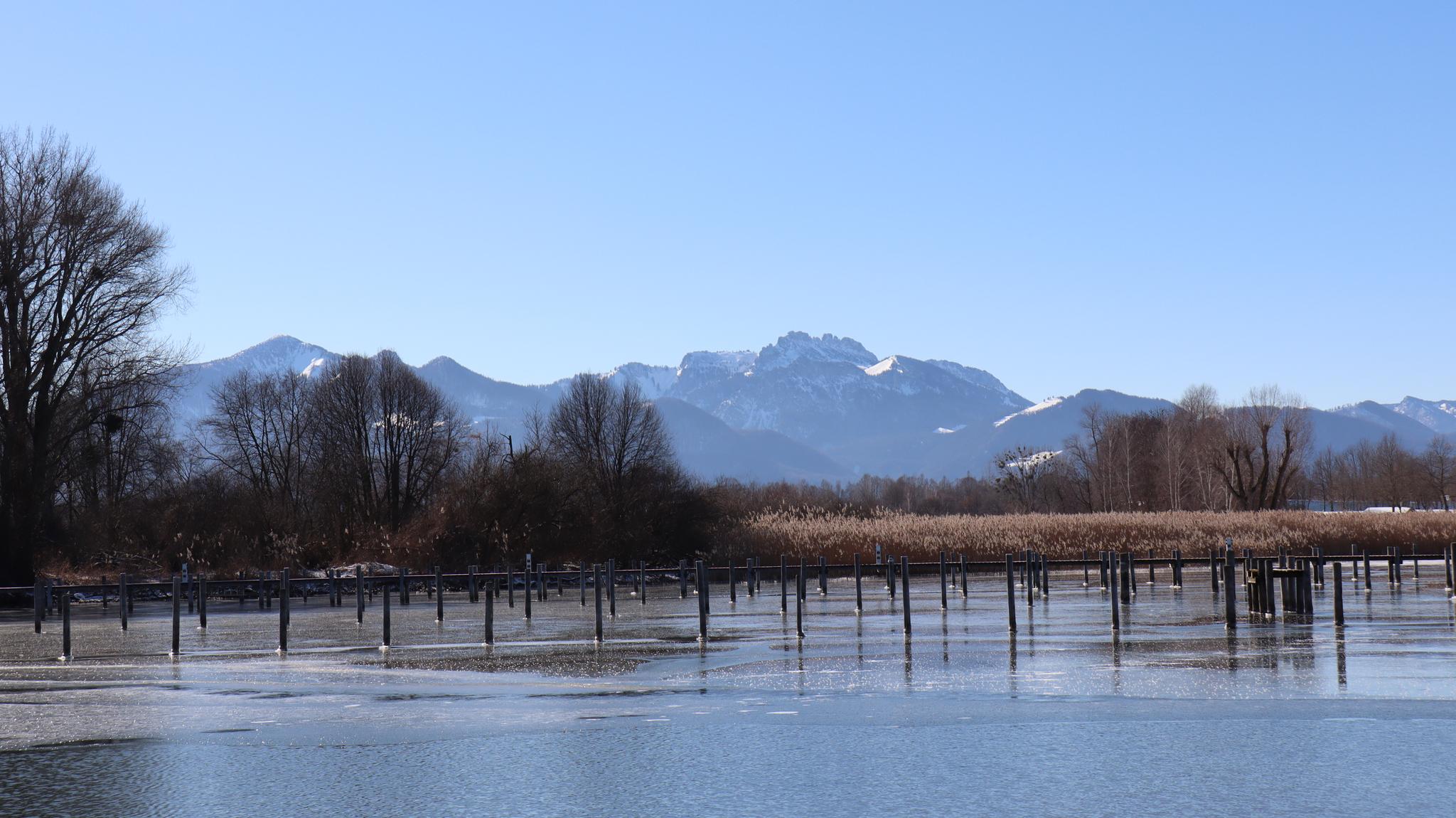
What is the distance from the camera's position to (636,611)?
3884 cm

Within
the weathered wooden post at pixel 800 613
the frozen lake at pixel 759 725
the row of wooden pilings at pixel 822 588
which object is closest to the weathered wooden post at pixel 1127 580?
the row of wooden pilings at pixel 822 588

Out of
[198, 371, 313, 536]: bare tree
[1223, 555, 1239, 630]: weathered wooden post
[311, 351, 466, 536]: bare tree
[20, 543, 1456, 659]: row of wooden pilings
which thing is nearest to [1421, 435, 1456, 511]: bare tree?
[20, 543, 1456, 659]: row of wooden pilings

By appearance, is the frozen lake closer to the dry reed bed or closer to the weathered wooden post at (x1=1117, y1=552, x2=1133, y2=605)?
the weathered wooden post at (x1=1117, y1=552, x2=1133, y2=605)

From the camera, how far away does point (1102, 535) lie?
62312 millimetres

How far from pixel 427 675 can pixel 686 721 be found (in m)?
7.11

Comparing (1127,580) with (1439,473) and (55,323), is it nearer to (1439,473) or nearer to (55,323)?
(55,323)

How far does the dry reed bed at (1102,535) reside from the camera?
60.7 meters

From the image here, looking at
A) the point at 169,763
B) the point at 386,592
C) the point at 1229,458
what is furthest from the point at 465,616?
the point at 1229,458

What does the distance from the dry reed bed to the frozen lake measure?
3297 centimetres

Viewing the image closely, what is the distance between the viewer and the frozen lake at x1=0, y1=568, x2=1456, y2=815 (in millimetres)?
10562

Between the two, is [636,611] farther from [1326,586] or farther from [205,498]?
[205,498]

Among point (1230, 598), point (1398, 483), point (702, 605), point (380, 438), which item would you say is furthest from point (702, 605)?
point (1398, 483)

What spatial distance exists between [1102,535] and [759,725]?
50.9 m

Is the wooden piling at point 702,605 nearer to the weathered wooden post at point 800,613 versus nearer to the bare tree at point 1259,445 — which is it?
the weathered wooden post at point 800,613
